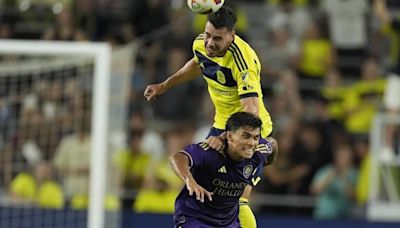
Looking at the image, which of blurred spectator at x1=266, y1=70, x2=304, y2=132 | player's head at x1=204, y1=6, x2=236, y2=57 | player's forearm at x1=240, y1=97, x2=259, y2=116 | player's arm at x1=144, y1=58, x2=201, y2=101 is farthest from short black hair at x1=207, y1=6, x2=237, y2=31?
blurred spectator at x1=266, y1=70, x2=304, y2=132

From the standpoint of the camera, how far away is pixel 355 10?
669 inches

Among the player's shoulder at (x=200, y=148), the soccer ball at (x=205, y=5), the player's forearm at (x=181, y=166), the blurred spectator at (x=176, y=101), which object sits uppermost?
the soccer ball at (x=205, y=5)

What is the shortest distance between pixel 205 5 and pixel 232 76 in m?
0.65

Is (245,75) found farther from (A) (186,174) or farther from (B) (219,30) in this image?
(A) (186,174)

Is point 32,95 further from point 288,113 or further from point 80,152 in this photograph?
point 288,113

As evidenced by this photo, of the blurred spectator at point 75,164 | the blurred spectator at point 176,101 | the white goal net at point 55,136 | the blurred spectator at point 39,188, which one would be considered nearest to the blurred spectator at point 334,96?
the blurred spectator at point 176,101

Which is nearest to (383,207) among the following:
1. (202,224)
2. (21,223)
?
(21,223)

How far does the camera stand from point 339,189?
49.2ft

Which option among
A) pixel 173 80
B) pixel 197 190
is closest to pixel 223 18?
pixel 173 80

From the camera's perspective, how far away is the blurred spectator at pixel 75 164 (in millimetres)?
14703

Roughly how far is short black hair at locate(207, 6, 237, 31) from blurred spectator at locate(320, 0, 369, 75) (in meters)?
7.53

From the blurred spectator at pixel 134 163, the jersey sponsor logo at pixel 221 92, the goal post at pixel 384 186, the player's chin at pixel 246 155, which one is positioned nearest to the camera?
the player's chin at pixel 246 155

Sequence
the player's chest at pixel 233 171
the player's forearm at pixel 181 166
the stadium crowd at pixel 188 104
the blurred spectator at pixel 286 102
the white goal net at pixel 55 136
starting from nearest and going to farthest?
1. the player's forearm at pixel 181 166
2. the player's chest at pixel 233 171
3. the white goal net at pixel 55 136
4. the stadium crowd at pixel 188 104
5. the blurred spectator at pixel 286 102

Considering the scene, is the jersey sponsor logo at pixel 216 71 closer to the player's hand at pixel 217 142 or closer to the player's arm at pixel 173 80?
the player's arm at pixel 173 80
